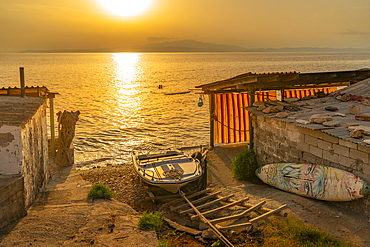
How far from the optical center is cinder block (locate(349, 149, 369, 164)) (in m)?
7.14

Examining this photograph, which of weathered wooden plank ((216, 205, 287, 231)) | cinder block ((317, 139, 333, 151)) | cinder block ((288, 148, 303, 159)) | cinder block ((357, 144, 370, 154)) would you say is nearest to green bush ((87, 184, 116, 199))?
weathered wooden plank ((216, 205, 287, 231))

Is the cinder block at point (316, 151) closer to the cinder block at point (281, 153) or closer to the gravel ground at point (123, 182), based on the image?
the cinder block at point (281, 153)

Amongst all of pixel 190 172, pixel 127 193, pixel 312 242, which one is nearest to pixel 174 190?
pixel 190 172

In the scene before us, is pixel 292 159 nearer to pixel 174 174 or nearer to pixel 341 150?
pixel 341 150

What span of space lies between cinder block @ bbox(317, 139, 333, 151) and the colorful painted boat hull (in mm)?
544

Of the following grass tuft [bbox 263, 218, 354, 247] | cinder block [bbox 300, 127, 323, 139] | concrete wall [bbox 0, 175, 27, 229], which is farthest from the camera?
cinder block [bbox 300, 127, 323, 139]

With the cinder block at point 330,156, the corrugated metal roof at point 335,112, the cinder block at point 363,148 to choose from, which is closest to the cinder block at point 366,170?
the cinder block at point 363,148

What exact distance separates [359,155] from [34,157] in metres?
8.87

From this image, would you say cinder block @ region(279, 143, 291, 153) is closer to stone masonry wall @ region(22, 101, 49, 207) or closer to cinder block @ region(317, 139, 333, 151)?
cinder block @ region(317, 139, 333, 151)

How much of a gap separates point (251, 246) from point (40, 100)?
7.82 m

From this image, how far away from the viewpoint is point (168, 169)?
402 inches

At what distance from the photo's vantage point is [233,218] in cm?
751

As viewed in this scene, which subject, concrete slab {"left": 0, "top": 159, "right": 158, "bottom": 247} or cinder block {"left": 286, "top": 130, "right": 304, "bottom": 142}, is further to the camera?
cinder block {"left": 286, "top": 130, "right": 304, "bottom": 142}

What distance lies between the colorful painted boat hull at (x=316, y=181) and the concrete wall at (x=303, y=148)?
0.84 ft
